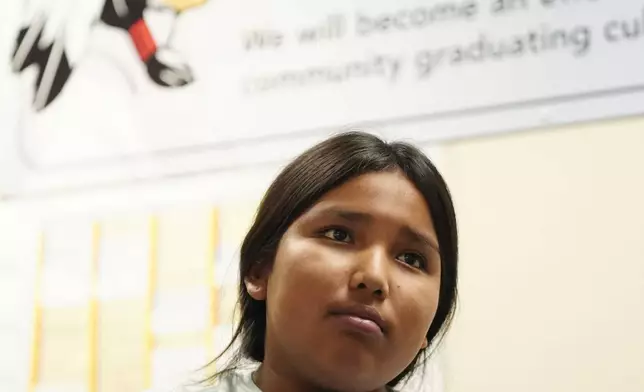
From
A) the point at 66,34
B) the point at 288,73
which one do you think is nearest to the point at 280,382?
the point at 288,73

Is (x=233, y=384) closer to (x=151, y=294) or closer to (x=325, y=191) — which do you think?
(x=325, y=191)

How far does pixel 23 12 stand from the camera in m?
1.22

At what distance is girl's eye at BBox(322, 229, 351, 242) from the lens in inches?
24.7

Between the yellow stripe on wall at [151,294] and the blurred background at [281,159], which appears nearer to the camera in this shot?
the blurred background at [281,159]

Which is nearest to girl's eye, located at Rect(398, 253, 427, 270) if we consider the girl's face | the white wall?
the girl's face

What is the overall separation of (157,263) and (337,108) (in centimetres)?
32

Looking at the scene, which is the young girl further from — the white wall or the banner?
the banner

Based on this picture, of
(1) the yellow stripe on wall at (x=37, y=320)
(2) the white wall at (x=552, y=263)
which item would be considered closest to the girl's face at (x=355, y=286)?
(2) the white wall at (x=552, y=263)

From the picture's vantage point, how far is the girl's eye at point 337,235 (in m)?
0.63

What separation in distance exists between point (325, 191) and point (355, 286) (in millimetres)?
95

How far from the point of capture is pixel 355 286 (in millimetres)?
594

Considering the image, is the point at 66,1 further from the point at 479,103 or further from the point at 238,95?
the point at 479,103

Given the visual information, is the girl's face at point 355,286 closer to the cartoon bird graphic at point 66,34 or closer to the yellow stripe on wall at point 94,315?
the yellow stripe on wall at point 94,315

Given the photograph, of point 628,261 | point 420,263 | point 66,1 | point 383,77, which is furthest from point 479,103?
point 66,1
